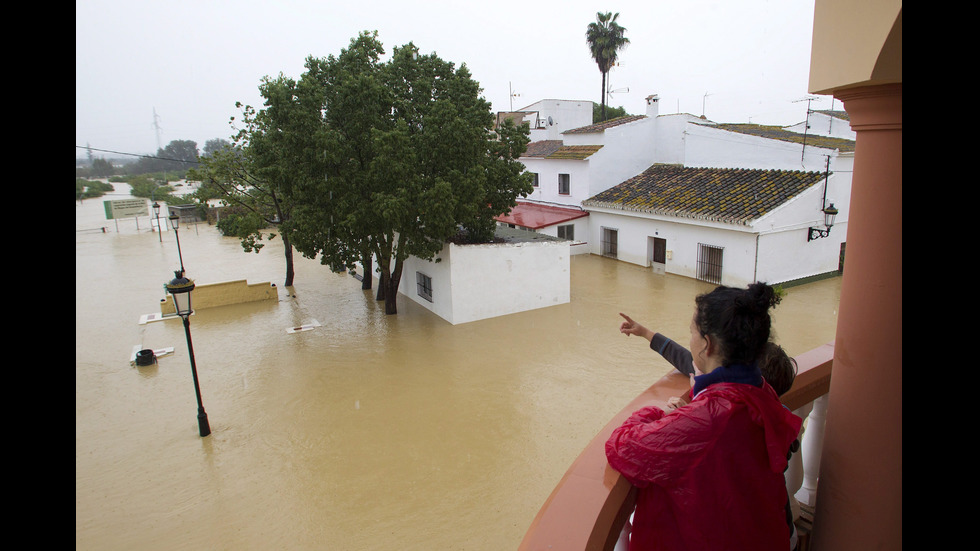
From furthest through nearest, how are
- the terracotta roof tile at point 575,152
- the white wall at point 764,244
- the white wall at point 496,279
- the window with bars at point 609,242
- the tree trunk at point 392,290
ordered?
1. the terracotta roof tile at point 575,152
2. the window with bars at point 609,242
3. the white wall at point 764,244
4. the tree trunk at point 392,290
5. the white wall at point 496,279

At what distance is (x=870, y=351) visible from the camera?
1736mm

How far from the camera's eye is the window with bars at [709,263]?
15398 millimetres

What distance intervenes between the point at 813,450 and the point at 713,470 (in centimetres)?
131

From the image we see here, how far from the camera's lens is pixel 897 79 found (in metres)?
1.50

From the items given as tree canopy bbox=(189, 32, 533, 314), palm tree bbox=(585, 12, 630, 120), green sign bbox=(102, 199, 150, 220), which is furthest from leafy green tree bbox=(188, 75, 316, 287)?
palm tree bbox=(585, 12, 630, 120)

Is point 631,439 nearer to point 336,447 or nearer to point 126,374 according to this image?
point 336,447

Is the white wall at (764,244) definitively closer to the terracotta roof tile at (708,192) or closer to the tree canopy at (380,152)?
the terracotta roof tile at (708,192)

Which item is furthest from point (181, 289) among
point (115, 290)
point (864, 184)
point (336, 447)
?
point (115, 290)

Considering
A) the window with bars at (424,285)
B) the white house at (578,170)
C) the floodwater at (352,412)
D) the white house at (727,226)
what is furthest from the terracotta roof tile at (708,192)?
the window with bars at (424,285)

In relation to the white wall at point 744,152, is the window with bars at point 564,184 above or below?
below

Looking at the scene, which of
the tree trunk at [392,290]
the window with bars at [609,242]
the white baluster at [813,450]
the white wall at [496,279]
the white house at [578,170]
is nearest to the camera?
the white baluster at [813,450]

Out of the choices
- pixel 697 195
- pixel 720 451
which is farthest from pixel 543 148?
pixel 720 451

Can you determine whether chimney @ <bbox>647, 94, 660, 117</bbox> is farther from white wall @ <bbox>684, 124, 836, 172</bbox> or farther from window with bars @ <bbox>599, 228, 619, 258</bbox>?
window with bars @ <bbox>599, 228, 619, 258</bbox>

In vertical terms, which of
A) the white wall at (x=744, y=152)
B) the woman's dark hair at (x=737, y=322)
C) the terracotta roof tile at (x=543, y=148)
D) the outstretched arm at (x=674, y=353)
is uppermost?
the terracotta roof tile at (x=543, y=148)
